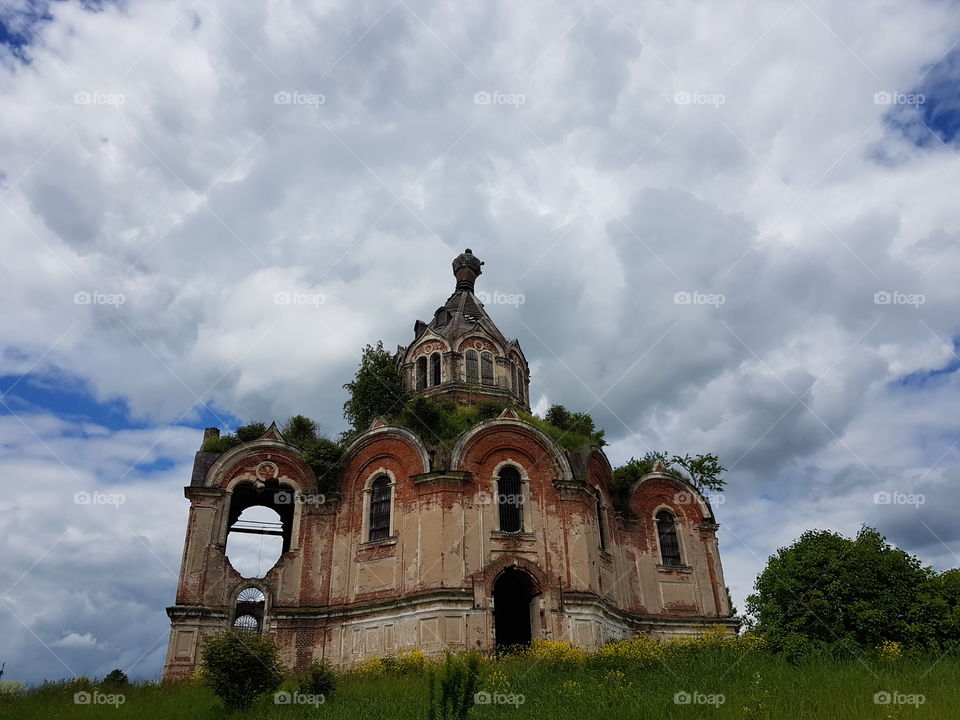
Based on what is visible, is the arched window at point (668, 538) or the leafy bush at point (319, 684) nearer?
the leafy bush at point (319, 684)

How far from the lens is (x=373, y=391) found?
1268 inches

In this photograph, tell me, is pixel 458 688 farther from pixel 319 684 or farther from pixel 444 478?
pixel 444 478

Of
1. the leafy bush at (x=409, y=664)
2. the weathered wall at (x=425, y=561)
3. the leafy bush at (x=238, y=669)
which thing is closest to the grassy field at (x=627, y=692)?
the leafy bush at (x=409, y=664)

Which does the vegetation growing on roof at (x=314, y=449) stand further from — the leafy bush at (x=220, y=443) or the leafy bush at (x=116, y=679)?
the leafy bush at (x=116, y=679)

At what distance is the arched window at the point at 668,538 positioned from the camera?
29.0 metres

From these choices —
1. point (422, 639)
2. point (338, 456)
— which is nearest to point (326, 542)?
point (338, 456)

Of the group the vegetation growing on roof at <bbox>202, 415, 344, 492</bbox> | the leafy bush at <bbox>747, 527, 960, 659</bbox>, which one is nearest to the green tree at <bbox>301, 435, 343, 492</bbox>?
the vegetation growing on roof at <bbox>202, 415, 344, 492</bbox>

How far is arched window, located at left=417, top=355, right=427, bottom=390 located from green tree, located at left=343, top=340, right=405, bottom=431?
3.12 ft

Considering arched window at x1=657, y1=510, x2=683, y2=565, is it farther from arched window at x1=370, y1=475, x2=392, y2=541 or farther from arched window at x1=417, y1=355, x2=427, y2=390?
arched window at x1=417, y1=355, x2=427, y2=390

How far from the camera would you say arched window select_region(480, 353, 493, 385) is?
33312 mm

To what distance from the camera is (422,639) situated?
22.6m

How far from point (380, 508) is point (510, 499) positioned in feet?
15.4

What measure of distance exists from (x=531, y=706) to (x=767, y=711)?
4709 mm

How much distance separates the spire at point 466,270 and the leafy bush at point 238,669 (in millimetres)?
24435
